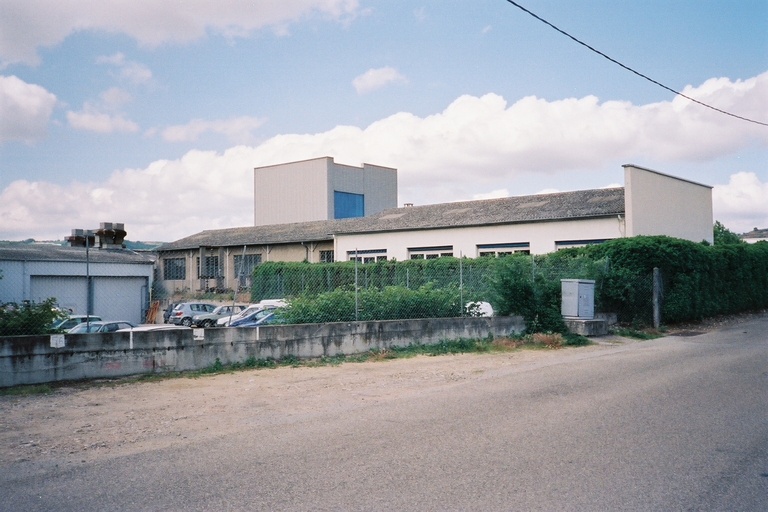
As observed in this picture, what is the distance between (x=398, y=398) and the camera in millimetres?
9320

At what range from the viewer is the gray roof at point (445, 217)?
33.3 m

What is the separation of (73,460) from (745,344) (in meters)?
14.9

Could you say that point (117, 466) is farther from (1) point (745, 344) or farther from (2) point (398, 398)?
(1) point (745, 344)

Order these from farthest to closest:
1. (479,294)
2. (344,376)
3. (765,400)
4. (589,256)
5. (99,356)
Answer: (589,256) → (479,294) → (344,376) → (99,356) → (765,400)

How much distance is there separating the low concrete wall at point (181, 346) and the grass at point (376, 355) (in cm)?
12

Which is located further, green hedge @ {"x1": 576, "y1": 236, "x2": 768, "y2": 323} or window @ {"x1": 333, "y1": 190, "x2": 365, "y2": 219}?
window @ {"x1": 333, "y1": 190, "x2": 365, "y2": 219}

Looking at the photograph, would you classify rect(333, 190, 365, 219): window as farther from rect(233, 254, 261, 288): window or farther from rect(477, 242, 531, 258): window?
rect(477, 242, 531, 258): window

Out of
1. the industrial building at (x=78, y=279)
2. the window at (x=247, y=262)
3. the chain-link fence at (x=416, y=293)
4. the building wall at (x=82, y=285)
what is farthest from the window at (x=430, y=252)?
the building wall at (x=82, y=285)

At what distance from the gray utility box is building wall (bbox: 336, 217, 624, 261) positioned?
1240 centimetres

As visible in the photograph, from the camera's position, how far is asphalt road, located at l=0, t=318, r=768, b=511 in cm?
488

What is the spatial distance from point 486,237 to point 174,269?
87.3 feet

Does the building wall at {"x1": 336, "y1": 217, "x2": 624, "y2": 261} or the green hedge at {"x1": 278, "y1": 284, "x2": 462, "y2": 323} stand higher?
the building wall at {"x1": 336, "y1": 217, "x2": 624, "y2": 261}

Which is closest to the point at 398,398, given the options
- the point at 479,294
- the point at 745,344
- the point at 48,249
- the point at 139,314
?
the point at 479,294

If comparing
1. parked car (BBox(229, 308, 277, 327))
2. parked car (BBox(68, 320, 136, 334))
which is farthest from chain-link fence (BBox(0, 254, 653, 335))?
parked car (BBox(229, 308, 277, 327))
